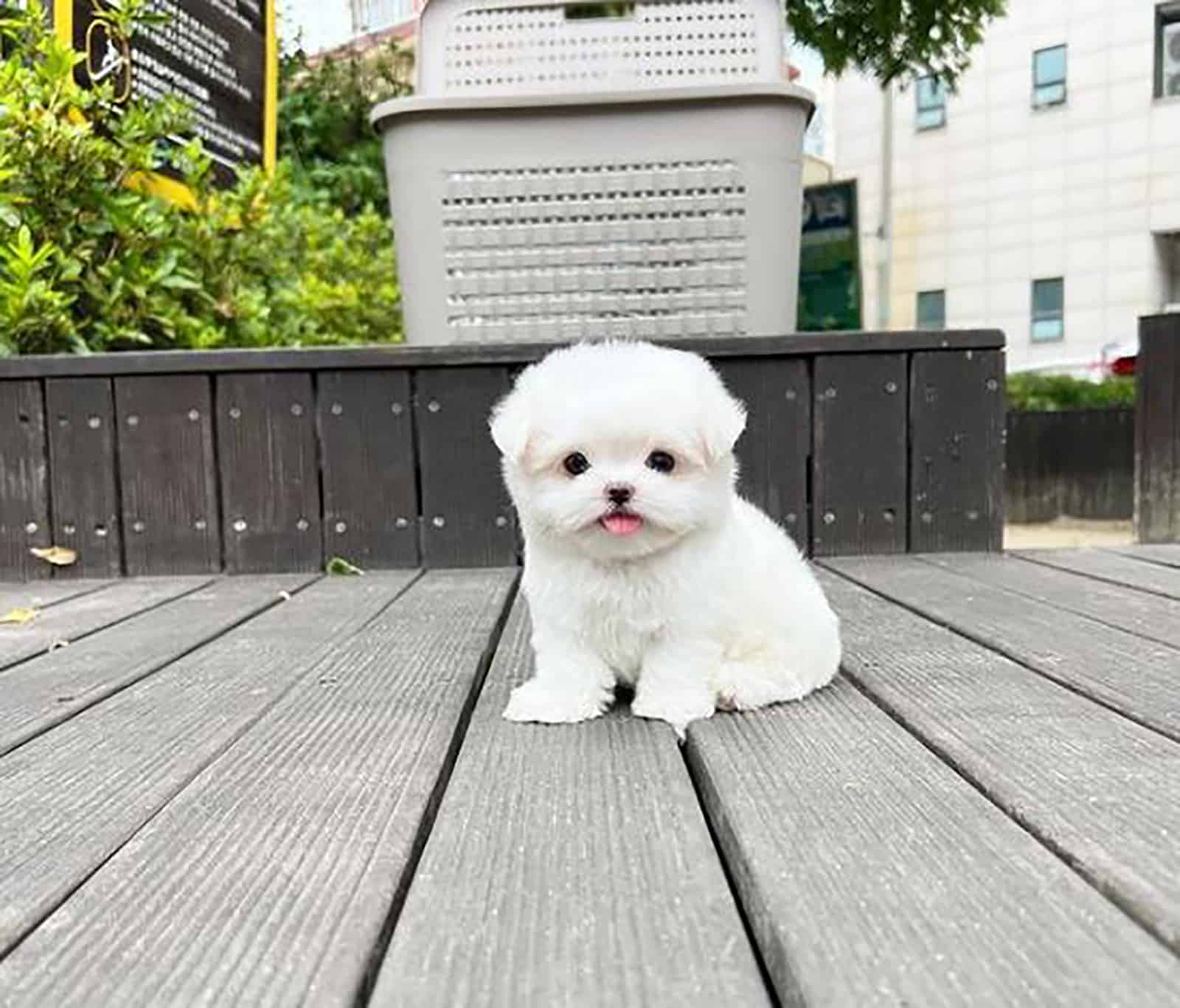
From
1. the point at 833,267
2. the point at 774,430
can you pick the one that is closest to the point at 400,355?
the point at 774,430

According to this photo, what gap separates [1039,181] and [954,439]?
17.2m

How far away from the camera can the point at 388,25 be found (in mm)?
7746

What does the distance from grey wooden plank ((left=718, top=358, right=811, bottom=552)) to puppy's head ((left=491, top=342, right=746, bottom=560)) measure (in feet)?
5.26

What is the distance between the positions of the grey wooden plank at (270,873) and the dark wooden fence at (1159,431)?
2.77 m

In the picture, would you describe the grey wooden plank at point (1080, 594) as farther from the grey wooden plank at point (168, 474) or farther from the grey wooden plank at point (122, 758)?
the grey wooden plank at point (168, 474)

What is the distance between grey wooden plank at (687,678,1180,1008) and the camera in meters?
0.78

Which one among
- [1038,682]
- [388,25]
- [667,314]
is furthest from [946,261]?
[1038,682]

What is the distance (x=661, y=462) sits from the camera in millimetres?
1432

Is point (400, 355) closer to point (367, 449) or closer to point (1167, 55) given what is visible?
point (367, 449)

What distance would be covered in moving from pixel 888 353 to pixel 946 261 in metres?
17.7

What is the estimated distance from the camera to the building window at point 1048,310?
18062mm

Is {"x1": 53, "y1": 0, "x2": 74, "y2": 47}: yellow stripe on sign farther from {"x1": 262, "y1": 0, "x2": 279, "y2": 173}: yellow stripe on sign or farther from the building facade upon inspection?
the building facade

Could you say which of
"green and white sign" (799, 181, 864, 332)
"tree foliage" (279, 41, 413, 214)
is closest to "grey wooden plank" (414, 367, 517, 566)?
"green and white sign" (799, 181, 864, 332)

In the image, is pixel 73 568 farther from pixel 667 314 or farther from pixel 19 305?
pixel 667 314
